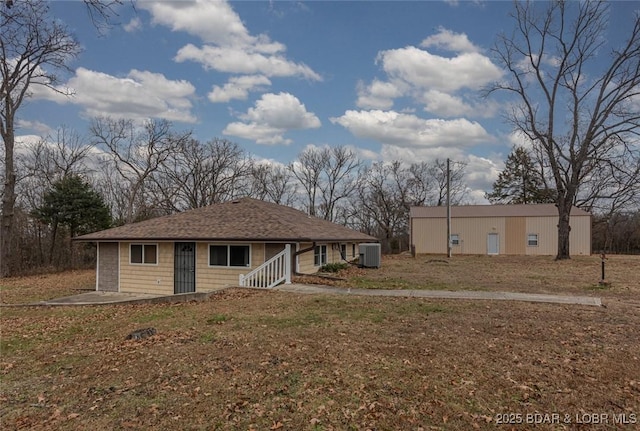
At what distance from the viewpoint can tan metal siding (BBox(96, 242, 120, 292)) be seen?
16.9 metres

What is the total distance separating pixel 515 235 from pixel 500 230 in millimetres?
1218

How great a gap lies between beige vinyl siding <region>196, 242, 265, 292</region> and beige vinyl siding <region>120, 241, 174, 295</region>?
1.32 metres

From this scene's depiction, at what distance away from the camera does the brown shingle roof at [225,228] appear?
1450 centimetres

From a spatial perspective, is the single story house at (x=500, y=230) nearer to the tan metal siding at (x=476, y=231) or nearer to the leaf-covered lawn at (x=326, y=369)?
the tan metal siding at (x=476, y=231)

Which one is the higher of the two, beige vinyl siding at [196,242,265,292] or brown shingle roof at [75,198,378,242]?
brown shingle roof at [75,198,378,242]

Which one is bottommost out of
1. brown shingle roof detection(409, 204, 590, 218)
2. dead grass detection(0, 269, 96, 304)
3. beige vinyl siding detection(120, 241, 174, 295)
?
dead grass detection(0, 269, 96, 304)

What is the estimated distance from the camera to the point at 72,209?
24656 mm

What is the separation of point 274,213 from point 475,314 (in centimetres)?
1149

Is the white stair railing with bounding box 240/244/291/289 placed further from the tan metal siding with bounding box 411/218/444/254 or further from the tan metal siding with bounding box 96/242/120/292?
the tan metal siding with bounding box 411/218/444/254

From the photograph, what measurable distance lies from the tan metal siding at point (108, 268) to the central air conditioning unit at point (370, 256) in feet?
36.8

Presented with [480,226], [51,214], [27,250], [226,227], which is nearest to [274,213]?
[226,227]

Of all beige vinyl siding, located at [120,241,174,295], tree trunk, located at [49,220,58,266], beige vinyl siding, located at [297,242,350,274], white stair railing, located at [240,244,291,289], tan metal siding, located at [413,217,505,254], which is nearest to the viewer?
white stair railing, located at [240,244,291,289]

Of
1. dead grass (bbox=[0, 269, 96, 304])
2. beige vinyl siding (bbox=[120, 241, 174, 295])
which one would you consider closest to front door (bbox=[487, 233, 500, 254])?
beige vinyl siding (bbox=[120, 241, 174, 295])

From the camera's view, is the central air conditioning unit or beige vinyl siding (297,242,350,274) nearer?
beige vinyl siding (297,242,350,274)
